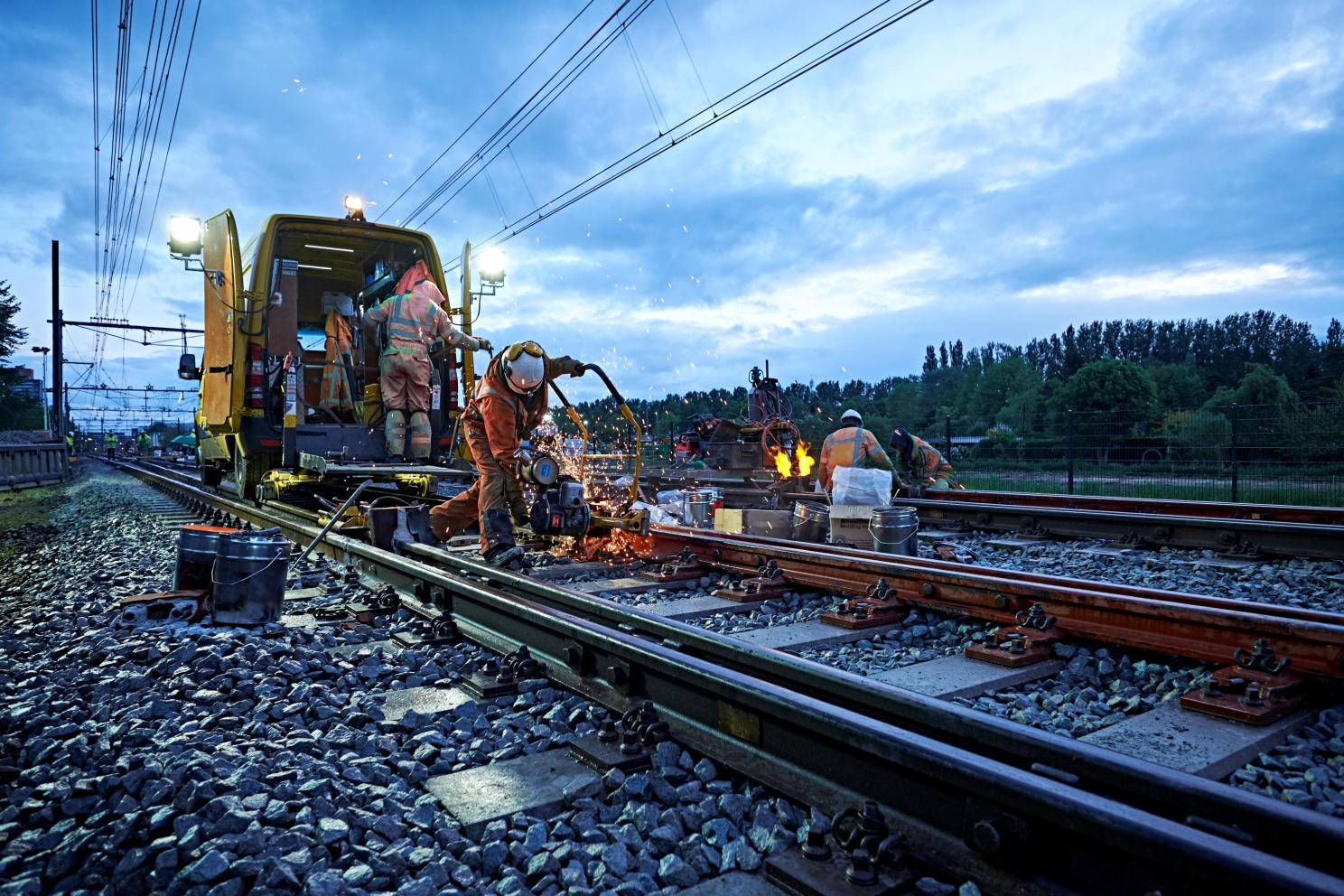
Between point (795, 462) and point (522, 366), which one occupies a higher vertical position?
point (522, 366)

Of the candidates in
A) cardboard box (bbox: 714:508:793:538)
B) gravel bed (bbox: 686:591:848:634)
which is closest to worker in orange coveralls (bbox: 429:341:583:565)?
gravel bed (bbox: 686:591:848:634)

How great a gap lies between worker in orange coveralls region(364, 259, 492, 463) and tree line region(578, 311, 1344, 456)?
179 centimetres

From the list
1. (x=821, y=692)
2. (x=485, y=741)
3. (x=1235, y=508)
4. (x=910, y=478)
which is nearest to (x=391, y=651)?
(x=485, y=741)

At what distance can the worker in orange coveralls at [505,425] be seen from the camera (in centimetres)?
555

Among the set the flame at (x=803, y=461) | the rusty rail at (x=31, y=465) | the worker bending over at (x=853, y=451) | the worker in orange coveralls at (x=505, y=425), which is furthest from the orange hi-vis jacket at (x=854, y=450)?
the rusty rail at (x=31, y=465)

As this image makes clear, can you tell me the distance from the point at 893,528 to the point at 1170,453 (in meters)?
10.9

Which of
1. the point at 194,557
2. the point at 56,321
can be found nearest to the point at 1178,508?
the point at 194,557

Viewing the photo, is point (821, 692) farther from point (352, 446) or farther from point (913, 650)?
point (352, 446)

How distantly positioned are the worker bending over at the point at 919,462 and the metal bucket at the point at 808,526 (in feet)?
14.0

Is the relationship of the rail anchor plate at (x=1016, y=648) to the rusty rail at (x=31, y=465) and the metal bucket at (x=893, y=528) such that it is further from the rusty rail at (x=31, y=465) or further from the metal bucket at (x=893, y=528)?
the rusty rail at (x=31, y=465)

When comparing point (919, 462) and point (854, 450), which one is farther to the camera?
point (919, 462)

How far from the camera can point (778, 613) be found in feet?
14.1

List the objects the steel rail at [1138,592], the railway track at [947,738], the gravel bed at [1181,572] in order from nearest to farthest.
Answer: the railway track at [947,738] → the steel rail at [1138,592] → the gravel bed at [1181,572]

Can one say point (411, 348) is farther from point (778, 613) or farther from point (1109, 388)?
point (1109, 388)
